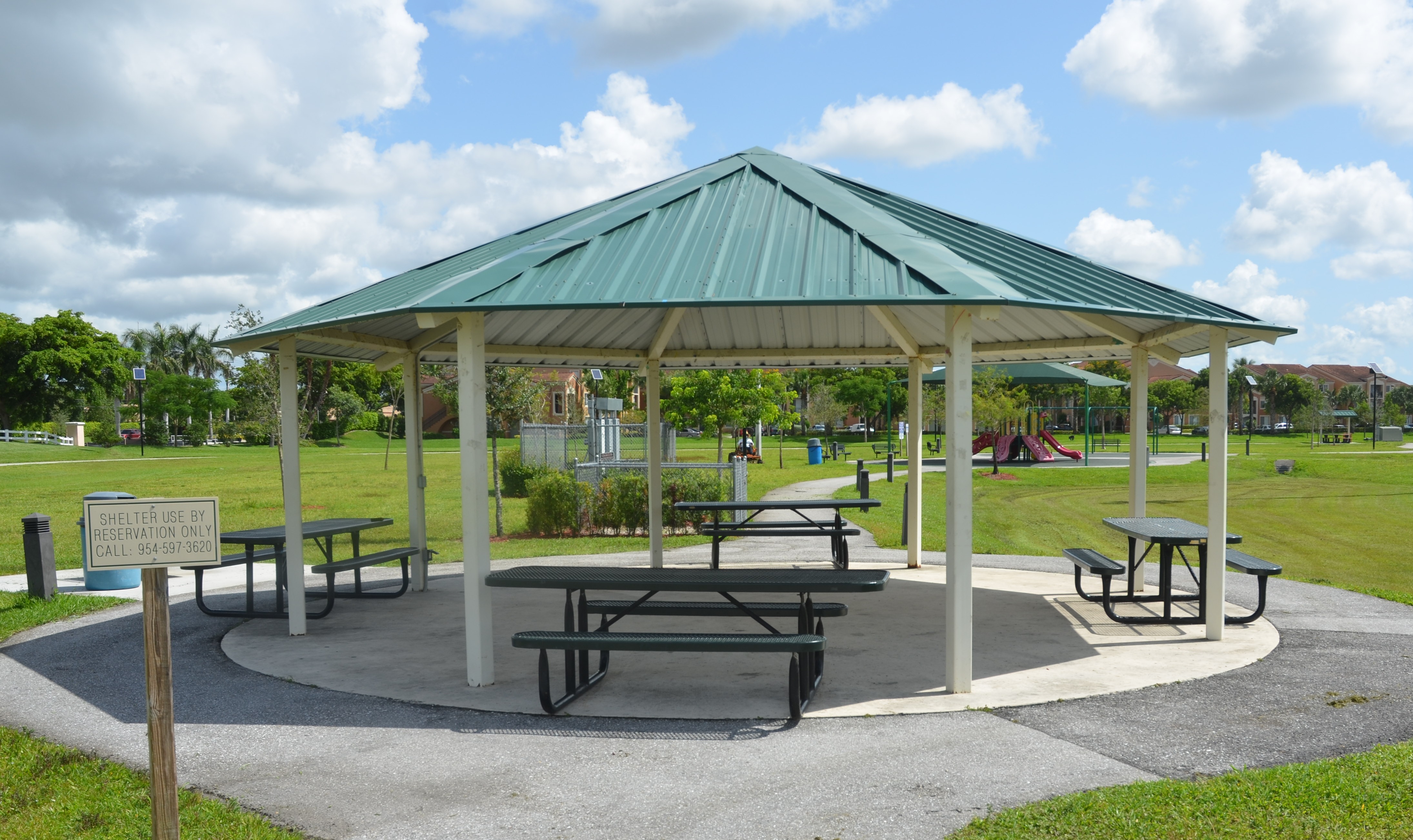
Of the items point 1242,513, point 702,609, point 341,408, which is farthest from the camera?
point 341,408

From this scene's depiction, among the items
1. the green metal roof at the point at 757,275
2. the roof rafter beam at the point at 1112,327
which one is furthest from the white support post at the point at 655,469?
the roof rafter beam at the point at 1112,327

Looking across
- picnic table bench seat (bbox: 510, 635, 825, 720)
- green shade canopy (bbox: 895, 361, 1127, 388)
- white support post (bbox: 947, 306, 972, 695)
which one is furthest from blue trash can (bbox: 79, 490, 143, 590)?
green shade canopy (bbox: 895, 361, 1127, 388)

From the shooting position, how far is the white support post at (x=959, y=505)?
241 inches

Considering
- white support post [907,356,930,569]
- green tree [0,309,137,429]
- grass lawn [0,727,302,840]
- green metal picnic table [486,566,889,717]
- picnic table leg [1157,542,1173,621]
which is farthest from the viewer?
green tree [0,309,137,429]

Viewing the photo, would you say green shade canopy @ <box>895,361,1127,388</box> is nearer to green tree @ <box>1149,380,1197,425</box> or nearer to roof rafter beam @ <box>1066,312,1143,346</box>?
roof rafter beam @ <box>1066,312,1143,346</box>

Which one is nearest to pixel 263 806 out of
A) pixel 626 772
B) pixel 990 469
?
pixel 626 772

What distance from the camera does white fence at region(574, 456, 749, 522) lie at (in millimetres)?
17688

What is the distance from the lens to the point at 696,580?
21.7 ft

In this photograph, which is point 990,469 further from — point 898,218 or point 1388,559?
point 898,218

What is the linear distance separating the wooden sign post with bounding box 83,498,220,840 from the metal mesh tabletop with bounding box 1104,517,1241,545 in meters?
7.27

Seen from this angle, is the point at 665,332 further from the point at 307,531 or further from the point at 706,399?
the point at 706,399

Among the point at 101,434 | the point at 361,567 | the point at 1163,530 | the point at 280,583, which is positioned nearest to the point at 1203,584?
the point at 1163,530

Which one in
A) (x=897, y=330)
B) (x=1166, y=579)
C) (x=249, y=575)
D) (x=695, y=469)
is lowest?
(x=1166, y=579)

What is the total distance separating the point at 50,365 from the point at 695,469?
214ft
